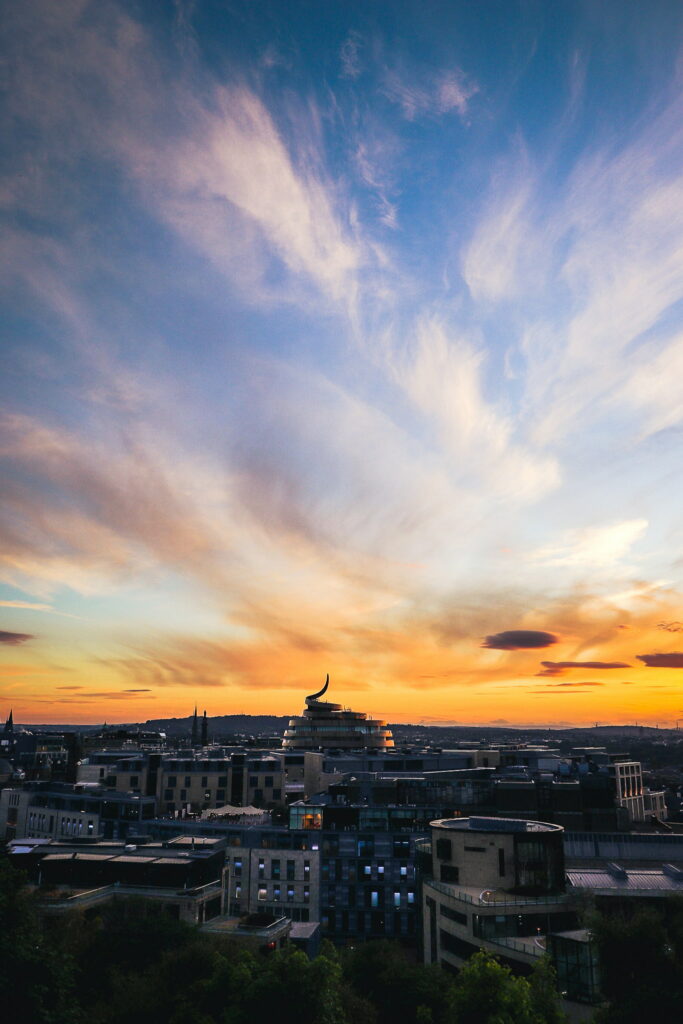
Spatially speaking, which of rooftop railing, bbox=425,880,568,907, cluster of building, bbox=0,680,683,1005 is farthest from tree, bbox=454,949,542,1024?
rooftop railing, bbox=425,880,568,907

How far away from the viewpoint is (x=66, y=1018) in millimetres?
48531

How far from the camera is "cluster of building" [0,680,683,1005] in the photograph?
240ft

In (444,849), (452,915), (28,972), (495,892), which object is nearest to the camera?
A: (28,972)

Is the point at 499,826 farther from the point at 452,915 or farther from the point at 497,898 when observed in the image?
the point at 452,915

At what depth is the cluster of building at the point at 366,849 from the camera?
73000 millimetres

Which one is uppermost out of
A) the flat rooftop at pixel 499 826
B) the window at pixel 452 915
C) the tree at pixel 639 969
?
the flat rooftop at pixel 499 826

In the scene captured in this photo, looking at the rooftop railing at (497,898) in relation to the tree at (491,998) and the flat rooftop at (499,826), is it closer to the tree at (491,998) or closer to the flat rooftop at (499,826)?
Answer: the flat rooftop at (499,826)

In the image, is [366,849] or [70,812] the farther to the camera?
[70,812]

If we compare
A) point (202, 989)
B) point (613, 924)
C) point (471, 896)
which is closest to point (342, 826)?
point (471, 896)

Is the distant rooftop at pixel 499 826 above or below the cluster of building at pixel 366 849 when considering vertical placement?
above

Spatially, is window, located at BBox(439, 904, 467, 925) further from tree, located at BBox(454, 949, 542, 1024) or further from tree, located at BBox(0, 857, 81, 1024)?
tree, located at BBox(0, 857, 81, 1024)

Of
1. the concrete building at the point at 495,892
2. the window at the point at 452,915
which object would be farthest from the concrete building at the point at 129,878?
the window at the point at 452,915

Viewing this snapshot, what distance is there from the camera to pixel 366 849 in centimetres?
12212

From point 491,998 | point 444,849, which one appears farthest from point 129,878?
point 491,998
